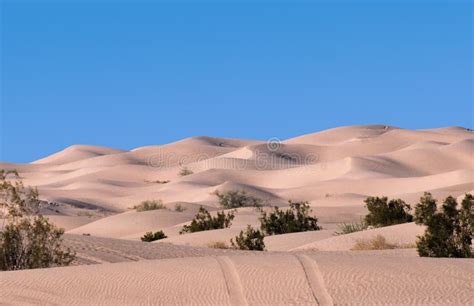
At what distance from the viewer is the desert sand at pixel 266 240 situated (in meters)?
10.1

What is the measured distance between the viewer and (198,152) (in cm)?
11962

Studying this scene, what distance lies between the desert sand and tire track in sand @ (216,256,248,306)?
0.01m

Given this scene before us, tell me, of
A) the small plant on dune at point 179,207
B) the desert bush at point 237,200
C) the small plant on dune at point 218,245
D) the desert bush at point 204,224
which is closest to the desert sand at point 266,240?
the small plant on dune at point 218,245

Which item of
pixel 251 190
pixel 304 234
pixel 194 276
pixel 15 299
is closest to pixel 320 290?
pixel 194 276

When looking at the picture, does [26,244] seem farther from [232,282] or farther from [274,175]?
[274,175]

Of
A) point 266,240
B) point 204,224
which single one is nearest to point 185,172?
point 204,224

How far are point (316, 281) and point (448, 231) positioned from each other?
24.9ft

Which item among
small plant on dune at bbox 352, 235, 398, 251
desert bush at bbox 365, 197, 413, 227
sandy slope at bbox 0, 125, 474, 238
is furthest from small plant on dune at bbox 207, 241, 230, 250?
sandy slope at bbox 0, 125, 474, 238

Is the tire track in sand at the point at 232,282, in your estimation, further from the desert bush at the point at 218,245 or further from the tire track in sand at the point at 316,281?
the desert bush at the point at 218,245

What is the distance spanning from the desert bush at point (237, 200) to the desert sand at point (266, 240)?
1.41 meters

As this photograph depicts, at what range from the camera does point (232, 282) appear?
34.0 ft

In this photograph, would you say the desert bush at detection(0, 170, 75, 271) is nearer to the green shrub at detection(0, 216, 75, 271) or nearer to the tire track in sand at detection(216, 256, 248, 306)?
the green shrub at detection(0, 216, 75, 271)

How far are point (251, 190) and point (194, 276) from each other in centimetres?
5201

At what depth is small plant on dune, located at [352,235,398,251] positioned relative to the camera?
20.2m
